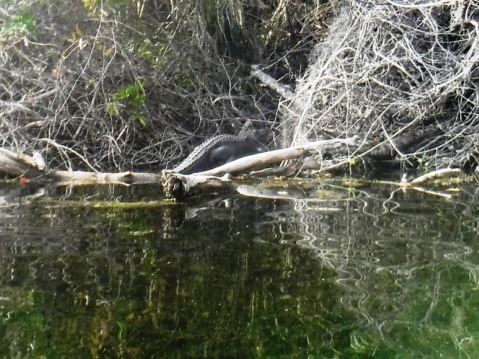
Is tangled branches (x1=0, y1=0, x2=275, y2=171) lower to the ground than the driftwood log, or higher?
higher

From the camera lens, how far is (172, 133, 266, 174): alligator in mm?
6758

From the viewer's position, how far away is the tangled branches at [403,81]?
6.34 metres

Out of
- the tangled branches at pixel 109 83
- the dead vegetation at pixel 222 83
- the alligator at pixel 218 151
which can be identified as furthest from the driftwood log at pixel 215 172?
the alligator at pixel 218 151

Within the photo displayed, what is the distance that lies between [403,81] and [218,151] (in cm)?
198

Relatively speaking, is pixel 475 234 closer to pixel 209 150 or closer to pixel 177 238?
pixel 177 238

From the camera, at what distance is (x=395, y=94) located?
257 inches

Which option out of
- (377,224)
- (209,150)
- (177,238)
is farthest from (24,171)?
(377,224)

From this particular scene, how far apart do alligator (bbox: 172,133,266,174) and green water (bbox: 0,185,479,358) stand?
53.6 inches

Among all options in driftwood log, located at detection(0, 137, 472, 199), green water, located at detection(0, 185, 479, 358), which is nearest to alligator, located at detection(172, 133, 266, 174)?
driftwood log, located at detection(0, 137, 472, 199)

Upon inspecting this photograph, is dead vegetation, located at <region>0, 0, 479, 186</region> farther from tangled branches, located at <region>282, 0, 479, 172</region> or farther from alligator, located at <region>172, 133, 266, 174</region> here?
alligator, located at <region>172, 133, 266, 174</region>

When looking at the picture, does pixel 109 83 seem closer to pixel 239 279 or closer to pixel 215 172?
A: pixel 215 172

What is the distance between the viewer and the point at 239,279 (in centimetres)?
362

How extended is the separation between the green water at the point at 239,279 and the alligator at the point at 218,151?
1.36 meters

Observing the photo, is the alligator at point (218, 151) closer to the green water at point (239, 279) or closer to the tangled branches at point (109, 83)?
the tangled branches at point (109, 83)
